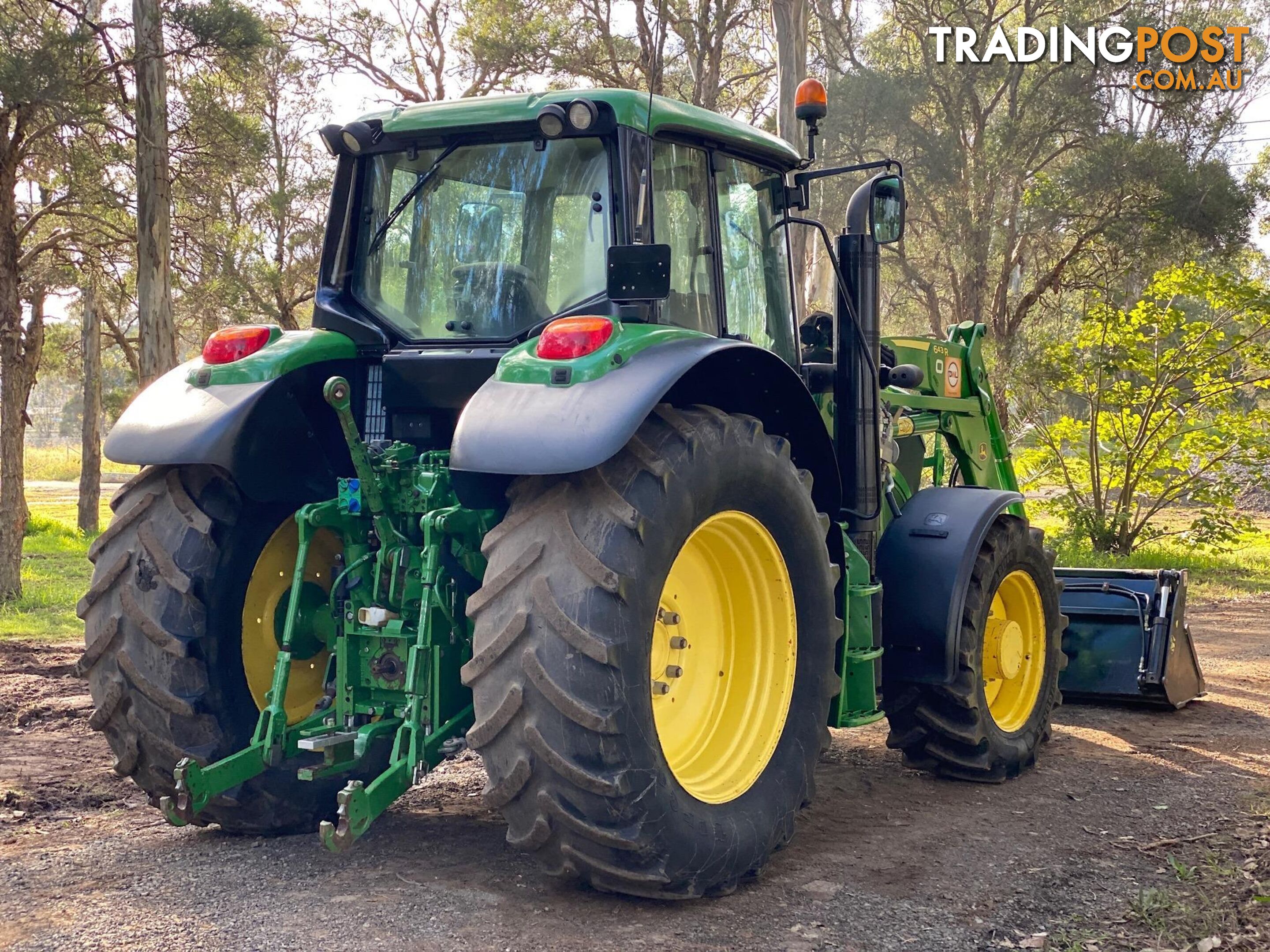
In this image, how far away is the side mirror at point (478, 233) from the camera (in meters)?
4.37

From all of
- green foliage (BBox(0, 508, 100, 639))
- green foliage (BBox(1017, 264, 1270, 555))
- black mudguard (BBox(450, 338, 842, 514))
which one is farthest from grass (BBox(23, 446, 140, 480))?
black mudguard (BBox(450, 338, 842, 514))

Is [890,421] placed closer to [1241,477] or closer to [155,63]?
[155,63]

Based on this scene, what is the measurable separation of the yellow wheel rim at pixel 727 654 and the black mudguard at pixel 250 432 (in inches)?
52.7

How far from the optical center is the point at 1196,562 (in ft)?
49.0

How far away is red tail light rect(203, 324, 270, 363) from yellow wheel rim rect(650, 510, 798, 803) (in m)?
1.64

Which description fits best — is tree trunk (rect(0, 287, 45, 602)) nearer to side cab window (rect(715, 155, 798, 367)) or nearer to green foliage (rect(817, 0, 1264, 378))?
side cab window (rect(715, 155, 798, 367))

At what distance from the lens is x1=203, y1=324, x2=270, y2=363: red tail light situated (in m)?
4.30

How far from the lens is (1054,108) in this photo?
1981 cm

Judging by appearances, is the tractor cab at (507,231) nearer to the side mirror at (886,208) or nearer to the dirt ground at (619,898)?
the side mirror at (886,208)

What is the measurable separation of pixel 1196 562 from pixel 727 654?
12436 millimetres

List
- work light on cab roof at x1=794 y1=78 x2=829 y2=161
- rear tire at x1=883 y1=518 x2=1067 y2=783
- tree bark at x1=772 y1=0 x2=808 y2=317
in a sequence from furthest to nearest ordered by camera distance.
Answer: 1. tree bark at x1=772 y1=0 x2=808 y2=317
2. rear tire at x1=883 y1=518 x2=1067 y2=783
3. work light on cab roof at x1=794 y1=78 x2=829 y2=161

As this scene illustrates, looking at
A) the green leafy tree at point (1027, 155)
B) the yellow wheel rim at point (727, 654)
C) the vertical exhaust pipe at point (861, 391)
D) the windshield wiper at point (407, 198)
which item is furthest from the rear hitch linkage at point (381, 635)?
the green leafy tree at point (1027, 155)

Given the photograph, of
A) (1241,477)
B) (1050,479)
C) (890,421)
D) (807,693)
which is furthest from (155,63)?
(1241,477)

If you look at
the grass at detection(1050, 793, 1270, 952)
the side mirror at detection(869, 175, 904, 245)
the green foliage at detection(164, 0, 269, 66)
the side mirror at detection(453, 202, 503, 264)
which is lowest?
the grass at detection(1050, 793, 1270, 952)
